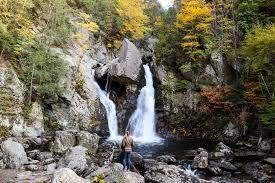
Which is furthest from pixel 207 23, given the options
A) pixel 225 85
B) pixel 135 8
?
pixel 135 8

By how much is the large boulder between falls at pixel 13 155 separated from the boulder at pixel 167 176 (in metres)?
5.76

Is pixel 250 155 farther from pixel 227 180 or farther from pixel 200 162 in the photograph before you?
pixel 227 180

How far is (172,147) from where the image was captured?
22.2 metres

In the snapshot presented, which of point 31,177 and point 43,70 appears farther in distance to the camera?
point 43,70

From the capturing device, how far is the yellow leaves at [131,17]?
112 ft

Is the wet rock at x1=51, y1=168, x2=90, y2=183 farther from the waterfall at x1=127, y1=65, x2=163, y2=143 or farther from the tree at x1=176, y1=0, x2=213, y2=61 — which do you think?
the tree at x1=176, y1=0, x2=213, y2=61

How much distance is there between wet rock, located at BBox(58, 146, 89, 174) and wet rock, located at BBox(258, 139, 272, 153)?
11.9m

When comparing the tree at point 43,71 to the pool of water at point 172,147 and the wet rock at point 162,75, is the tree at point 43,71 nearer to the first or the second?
→ the pool of water at point 172,147

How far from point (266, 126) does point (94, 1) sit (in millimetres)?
21947

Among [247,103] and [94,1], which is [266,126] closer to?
[247,103]

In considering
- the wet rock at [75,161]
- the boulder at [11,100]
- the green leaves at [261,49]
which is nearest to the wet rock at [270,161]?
the green leaves at [261,49]

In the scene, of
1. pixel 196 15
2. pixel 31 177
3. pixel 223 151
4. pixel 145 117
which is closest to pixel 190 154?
pixel 223 151

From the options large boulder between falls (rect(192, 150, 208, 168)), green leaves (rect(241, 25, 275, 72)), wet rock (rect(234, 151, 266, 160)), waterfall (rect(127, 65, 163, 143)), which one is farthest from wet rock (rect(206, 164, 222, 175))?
waterfall (rect(127, 65, 163, 143))

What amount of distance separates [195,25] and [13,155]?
1933 cm
